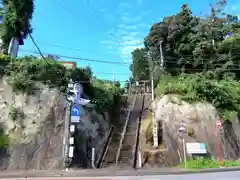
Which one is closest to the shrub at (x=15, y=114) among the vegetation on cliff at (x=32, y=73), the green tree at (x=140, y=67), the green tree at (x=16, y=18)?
the vegetation on cliff at (x=32, y=73)

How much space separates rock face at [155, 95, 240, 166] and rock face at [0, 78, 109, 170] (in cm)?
547

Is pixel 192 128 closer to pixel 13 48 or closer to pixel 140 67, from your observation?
pixel 13 48

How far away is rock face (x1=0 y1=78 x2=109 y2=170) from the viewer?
12.7 m

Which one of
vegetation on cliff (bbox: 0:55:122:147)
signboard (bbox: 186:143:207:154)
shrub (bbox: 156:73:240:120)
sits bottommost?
signboard (bbox: 186:143:207:154)

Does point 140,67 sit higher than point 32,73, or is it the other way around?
point 140,67

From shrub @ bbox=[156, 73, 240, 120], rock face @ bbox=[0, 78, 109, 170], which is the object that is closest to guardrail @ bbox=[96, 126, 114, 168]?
rock face @ bbox=[0, 78, 109, 170]

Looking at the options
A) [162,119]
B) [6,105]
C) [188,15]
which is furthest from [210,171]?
[188,15]

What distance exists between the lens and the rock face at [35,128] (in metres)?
12.7

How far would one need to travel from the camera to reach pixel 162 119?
54.2 ft

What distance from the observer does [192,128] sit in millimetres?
15562

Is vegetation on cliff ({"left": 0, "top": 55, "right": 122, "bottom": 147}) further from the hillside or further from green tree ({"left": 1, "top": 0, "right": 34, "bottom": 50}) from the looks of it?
green tree ({"left": 1, "top": 0, "right": 34, "bottom": 50})

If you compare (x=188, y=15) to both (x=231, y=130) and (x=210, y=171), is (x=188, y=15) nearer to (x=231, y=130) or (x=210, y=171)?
(x=231, y=130)

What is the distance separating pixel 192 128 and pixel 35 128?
10919mm

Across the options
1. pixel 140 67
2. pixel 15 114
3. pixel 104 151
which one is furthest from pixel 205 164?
pixel 140 67
